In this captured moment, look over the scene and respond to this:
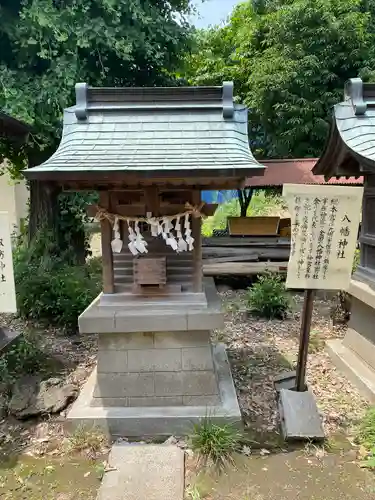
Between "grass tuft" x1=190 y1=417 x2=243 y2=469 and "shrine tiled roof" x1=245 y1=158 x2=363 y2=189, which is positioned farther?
"shrine tiled roof" x1=245 y1=158 x2=363 y2=189

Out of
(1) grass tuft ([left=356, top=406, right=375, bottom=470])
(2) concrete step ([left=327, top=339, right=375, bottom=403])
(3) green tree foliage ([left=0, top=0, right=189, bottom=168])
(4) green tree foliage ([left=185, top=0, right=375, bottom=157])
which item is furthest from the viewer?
(4) green tree foliage ([left=185, top=0, right=375, bottom=157])

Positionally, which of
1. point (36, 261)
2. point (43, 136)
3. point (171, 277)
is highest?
point (43, 136)

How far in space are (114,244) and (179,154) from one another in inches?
48.6

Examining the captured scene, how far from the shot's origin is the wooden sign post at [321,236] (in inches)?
168

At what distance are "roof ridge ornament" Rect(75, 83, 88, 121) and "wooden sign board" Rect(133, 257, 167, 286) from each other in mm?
1934

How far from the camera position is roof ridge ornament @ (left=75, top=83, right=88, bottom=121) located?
16.4ft

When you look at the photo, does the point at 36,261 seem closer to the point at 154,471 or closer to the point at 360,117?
the point at 154,471

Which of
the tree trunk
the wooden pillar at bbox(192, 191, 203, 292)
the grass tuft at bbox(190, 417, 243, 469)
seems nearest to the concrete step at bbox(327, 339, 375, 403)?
the grass tuft at bbox(190, 417, 243, 469)

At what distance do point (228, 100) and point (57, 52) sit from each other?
16.1ft

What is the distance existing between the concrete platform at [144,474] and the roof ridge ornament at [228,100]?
3.81 meters

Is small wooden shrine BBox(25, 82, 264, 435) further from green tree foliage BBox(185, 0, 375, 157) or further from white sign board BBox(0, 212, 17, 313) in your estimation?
green tree foliage BBox(185, 0, 375, 157)

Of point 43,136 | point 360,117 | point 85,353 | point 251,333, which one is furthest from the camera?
point 43,136

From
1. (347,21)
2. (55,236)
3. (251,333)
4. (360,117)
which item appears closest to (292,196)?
(360,117)

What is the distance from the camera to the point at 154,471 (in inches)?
155
